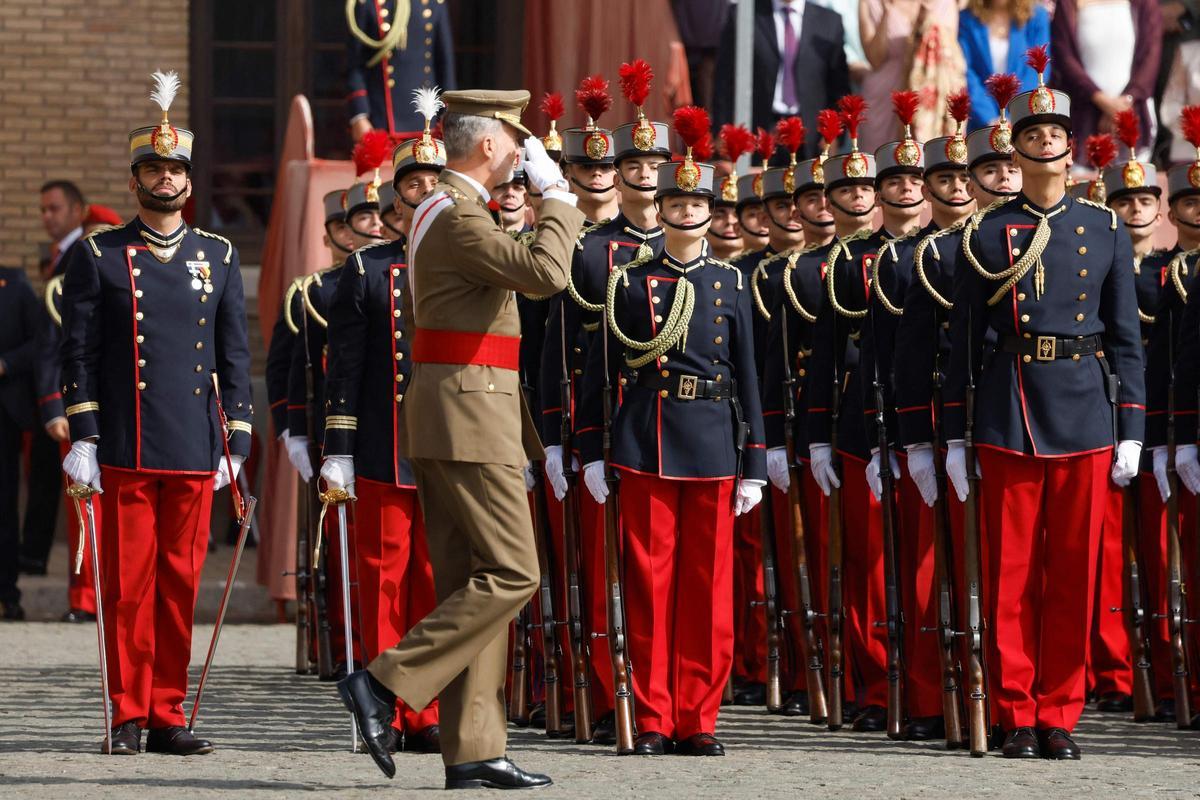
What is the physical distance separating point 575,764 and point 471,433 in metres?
1.37

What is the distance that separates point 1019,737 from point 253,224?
9609 mm

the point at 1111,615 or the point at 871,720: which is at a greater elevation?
the point at 1111,615

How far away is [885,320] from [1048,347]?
3.40ft

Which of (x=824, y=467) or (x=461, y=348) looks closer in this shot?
(x=461, y=348)

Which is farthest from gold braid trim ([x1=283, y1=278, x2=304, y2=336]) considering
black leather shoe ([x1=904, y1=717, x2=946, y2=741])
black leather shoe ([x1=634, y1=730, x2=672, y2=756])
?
black leather shoe ([x1=904, y1=717, x2=946, y2=741])

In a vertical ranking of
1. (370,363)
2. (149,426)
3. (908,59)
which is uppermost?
(908,59)

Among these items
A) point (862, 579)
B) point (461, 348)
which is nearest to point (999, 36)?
point (862, 579)

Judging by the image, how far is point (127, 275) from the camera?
787 centimetres

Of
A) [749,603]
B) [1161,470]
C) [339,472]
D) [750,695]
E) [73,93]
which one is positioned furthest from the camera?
[73,93]

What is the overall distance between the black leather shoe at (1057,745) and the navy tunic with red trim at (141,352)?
105 inches

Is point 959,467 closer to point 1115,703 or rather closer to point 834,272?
point 834,272

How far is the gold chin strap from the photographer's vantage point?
1334 cm

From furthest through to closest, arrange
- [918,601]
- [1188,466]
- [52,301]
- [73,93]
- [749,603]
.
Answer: [73,93] → [52,301] → [749,603] → [1188,466] → [918,601]

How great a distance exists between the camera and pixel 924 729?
27.5ft
